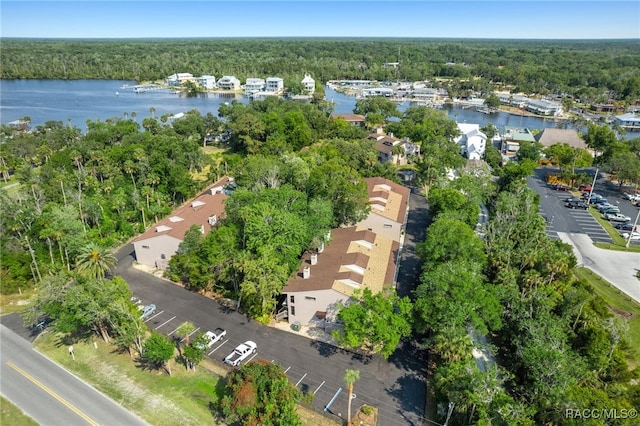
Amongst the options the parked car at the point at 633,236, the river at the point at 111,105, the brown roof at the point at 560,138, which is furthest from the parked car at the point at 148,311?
the river at the point at 111,105

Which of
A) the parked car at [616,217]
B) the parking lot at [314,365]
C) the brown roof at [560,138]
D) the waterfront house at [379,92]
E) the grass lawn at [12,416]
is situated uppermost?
the waterfront house at [379,92]

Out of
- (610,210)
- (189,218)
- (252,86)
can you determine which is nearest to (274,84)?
(252,86)

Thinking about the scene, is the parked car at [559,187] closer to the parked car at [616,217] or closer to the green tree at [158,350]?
the parked car at [616,217]

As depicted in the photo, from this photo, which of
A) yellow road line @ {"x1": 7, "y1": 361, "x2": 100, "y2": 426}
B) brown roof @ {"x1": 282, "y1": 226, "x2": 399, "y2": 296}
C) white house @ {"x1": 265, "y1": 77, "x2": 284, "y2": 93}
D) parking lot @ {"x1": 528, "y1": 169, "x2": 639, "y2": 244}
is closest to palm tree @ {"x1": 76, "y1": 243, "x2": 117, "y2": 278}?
yellow road line @ {"x1": 7, "y1": 361, "x2": 100, "y2": 426}

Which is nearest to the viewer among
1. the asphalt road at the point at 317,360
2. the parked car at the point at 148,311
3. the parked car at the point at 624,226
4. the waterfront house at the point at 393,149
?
the asphalt road at the point at 317,360

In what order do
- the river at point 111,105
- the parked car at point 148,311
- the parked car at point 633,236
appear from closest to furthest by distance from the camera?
the parked car at point 148,311, the parked car at point 633,236, the river at point 111,105

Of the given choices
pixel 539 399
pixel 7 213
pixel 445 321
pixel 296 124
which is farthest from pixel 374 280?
pixel 296 124
